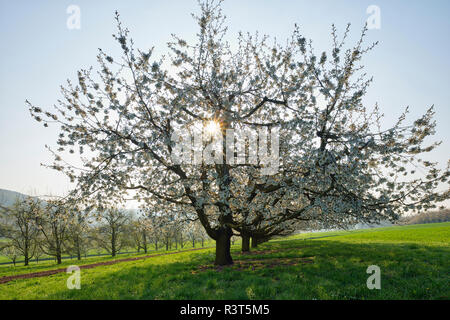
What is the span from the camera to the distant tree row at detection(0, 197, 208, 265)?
987cm

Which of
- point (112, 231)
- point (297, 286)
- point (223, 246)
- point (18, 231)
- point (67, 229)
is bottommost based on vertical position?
point (112, 231)

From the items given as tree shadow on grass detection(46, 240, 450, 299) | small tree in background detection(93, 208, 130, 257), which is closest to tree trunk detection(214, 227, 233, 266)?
tree shadow on grass detection(46, 240, 450, 299)

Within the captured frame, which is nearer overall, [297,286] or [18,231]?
[297,286]

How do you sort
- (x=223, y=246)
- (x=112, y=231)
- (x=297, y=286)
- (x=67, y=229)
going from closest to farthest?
1. (x=297, y=286)
2. (x=223, y=246)
3. (x=67, y=229)
4. (x=112, y=231)

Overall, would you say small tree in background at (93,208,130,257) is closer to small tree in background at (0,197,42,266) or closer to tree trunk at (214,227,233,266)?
small tree in background at (0,197,42,266)

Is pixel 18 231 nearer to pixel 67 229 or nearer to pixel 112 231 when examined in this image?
pixel 67 229

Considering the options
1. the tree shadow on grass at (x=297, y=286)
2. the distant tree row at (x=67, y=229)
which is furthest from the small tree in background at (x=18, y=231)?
the tree shadow on grass at (x=297, y=286)

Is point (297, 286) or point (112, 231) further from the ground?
point (297, 286)

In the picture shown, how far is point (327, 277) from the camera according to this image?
331 inches

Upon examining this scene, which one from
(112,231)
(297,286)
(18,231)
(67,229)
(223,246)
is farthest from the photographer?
(112,231)

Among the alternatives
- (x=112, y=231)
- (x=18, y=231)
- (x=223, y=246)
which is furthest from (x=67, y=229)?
(x=223, y=246)

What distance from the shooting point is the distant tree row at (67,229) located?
9.87m

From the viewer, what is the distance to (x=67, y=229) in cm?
3581
